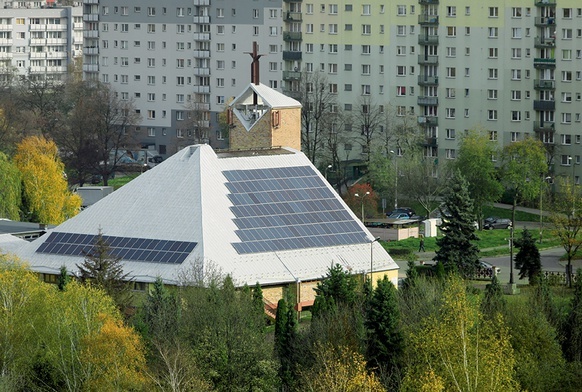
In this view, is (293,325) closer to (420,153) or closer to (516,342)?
(516,342)

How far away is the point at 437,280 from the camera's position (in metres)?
102

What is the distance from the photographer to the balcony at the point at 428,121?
15838 centimetres

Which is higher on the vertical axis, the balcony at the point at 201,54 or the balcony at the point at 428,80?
the balcony at the point at 201,54

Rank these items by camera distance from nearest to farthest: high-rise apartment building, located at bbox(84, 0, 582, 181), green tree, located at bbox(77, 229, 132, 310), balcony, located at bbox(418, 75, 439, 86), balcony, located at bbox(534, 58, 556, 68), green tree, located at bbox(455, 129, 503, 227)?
green tree, located at bbox(77, 229, 132, 310) < green tree, located at bbox(455, 129, 503, 227) < balcony, located at bbox(534, 58, 556, 68) < high-rise apartment building, located at bbox(84, 0, 582, 181) < balcony, located at bbox(418, 75, 439, 86)

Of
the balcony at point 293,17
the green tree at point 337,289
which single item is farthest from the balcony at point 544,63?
the green tree at point 337,289

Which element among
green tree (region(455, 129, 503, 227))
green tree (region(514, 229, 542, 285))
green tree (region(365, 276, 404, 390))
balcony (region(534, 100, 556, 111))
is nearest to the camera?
green tree (region(365, 276, 404, 390))

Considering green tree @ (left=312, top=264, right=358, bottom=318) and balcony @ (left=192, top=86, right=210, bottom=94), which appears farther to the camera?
balcony @ (left=192, top=86, right=210, bottom=94)

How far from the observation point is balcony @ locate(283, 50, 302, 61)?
551 feet

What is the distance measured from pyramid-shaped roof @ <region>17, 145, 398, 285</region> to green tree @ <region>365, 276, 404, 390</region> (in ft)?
38.9

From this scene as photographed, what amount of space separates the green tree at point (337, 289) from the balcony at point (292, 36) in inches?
2676

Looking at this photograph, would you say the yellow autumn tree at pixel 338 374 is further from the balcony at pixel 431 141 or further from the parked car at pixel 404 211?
the balcony at pixel 431 141

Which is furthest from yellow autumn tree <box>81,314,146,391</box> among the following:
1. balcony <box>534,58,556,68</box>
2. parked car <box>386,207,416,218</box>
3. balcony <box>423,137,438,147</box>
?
balcony <box>423,137,438,147</box>

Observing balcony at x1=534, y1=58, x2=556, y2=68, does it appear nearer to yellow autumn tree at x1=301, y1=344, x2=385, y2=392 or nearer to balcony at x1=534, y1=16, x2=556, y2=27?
balcony at x1=534, y1=16, x2=556, y2=27

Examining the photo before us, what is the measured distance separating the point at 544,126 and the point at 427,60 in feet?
37.5
